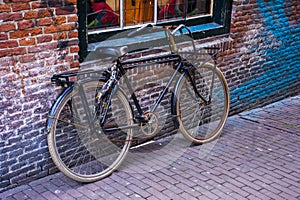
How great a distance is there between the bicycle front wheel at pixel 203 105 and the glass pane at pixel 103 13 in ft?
3.28

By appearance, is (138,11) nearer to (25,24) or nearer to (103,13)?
(103,13)

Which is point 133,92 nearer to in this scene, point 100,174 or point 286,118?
point 100,174

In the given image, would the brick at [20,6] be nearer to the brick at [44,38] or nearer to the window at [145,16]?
the brick at [44,38]

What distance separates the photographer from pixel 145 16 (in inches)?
206

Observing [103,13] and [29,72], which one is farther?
[103,13]

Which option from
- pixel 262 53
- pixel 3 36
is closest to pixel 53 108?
pixel 3 36

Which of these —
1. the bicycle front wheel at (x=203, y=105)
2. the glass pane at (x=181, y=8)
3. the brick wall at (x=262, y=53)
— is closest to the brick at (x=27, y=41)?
the bicycle front wheel at (x=203, y=105)

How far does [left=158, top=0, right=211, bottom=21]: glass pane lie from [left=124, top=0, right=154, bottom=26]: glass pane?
14cm

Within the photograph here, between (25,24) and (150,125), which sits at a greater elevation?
(25,24)

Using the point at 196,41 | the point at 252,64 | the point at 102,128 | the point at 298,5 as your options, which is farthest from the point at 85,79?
the point at 298,5

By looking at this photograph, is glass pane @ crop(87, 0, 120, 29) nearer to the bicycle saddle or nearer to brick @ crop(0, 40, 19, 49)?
the bicycle saddle

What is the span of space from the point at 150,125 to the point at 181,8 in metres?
1.67

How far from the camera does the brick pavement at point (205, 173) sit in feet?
13.9

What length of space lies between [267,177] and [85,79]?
2.07 meters
